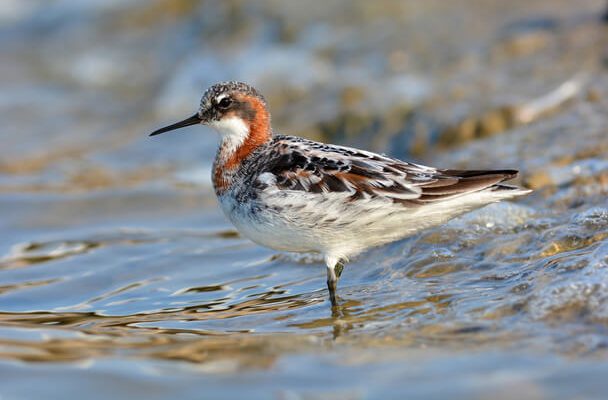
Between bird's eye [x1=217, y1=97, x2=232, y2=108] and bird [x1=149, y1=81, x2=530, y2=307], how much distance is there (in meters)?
0.67

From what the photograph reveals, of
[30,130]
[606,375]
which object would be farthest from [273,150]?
[30,130]

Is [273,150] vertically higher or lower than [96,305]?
higher

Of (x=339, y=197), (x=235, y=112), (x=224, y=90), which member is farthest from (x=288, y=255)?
(x=339, y=197)

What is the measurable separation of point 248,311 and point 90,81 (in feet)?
31.5

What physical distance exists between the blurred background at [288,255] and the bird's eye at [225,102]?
1415mm

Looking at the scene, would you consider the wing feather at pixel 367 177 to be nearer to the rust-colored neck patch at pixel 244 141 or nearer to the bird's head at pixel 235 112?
the rust-colored neck patch at pixel 244 141

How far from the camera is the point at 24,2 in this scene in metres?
18.7

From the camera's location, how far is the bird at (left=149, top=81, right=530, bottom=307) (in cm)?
645

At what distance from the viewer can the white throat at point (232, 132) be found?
23.9 ft

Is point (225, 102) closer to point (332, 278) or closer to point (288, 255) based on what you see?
point (288, 255)

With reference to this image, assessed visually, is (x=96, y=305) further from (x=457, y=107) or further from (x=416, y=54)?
(x=416, y=54)

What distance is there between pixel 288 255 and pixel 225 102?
1.51 meters

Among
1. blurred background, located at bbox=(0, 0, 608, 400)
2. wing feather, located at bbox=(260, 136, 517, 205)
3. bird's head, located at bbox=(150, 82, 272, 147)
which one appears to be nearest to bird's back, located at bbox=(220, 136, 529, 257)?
wing feather, located at bbox=(260, 136, 517, 205)

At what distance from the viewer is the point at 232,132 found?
7.38 metres
